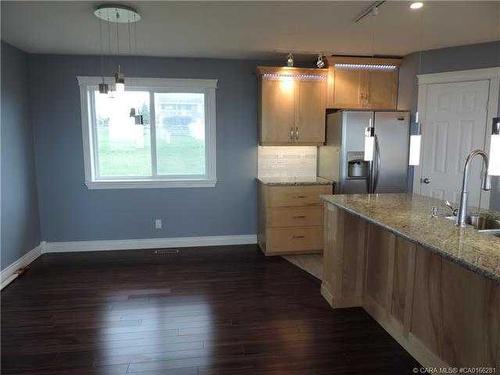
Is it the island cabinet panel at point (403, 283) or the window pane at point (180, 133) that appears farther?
the window pane at point (180, 133)

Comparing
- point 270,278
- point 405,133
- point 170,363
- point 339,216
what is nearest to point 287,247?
point 270,278

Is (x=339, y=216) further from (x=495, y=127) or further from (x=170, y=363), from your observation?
(x=170, y=363)

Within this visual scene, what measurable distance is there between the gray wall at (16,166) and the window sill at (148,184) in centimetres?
69

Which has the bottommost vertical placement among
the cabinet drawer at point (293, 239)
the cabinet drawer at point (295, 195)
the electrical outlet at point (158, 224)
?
the cabinet drawer at point (293, 239)

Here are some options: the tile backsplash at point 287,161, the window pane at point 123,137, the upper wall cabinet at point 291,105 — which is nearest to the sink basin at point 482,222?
the upper wall cabinet at point 291,105

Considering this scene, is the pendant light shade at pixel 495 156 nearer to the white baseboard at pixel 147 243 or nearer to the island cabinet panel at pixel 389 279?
the island cabinet panel at pixel 389 279

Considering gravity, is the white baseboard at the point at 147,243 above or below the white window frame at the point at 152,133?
below

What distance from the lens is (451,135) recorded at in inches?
152

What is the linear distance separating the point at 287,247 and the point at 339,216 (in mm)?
1495

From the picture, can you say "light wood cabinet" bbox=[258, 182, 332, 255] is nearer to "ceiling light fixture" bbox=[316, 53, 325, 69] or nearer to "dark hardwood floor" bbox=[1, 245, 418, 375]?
"dark hardwood floor" bbox=[1, 245, 418, 375]

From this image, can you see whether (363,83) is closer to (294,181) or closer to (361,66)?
(361,66)

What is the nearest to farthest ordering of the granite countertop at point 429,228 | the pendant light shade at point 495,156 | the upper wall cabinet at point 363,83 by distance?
the granite countertop at point 429,228
the pendant light shade at point 495,156
the upper wall cabinet at point 363,83

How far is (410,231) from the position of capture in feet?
6.15

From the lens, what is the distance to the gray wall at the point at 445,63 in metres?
3.58
